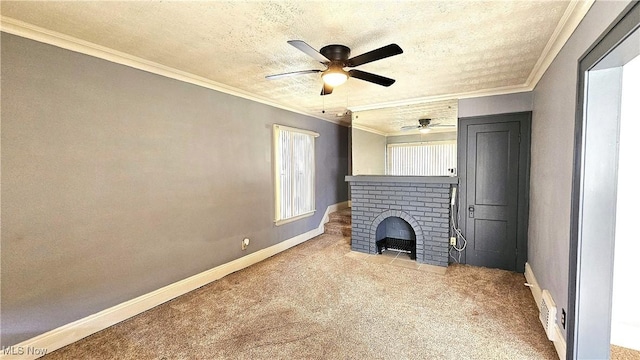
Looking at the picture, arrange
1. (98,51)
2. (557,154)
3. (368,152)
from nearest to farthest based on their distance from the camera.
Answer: (557,154) → (98,51) → (368,152)

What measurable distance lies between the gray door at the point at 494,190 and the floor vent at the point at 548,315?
1441 mm

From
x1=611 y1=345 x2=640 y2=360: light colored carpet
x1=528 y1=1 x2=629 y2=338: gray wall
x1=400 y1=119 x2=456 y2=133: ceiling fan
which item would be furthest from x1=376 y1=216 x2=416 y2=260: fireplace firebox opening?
A: x1=611 y1=345 x2=640 y2=360: light colored carpet

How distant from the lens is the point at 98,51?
2.37m

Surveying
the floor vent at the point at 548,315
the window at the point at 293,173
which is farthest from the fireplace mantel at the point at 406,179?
the floor vent at the point at 548,315

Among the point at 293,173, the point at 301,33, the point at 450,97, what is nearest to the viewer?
the point at 301,33

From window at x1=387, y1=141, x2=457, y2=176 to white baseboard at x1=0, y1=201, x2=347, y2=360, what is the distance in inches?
101

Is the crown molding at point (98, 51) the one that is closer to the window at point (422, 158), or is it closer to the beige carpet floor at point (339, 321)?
the beige carpet floor at point (339, 321)

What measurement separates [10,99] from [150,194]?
120 centimetres

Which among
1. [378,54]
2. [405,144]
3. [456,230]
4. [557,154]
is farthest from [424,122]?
[378,54]

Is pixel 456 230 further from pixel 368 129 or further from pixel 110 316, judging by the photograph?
pixel 110 316

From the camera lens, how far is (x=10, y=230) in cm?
198

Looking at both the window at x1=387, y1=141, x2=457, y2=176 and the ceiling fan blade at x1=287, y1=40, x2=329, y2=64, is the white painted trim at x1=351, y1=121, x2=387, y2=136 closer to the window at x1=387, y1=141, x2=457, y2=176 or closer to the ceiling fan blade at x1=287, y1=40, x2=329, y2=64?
the window at x1=387, y1=141, x2=457, y2=176

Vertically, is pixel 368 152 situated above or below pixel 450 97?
below

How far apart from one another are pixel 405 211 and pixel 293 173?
6.40 ft
